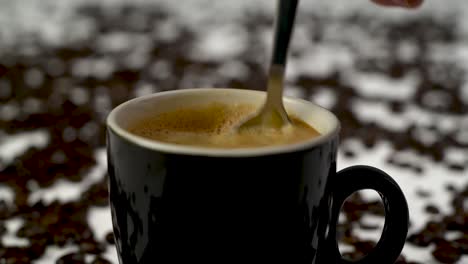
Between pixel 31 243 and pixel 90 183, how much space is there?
0.26 m

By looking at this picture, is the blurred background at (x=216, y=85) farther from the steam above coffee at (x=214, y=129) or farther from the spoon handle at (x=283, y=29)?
the spoon handle at (x=283, y=29)

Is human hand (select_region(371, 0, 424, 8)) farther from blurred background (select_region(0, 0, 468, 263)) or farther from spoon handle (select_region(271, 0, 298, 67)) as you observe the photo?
blurred background (select_region(0, 0, 468, 263))

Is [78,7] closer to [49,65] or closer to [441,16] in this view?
[49,65]

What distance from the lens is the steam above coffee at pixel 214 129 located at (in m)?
0.58

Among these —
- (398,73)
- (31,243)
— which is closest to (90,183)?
(31,243)

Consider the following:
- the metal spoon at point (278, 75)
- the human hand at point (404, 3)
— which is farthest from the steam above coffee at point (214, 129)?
the human hand at point (404, 3)

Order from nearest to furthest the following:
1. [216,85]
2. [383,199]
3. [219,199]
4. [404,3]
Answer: [219,199] → [383,199] → [404,3] → [216,85]

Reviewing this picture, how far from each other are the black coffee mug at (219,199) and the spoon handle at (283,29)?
0.08m

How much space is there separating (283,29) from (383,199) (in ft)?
0.64

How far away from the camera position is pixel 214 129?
636 mm

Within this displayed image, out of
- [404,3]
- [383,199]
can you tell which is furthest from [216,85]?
A: [383,199]

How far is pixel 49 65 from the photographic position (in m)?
2.08

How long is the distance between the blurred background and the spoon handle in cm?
42

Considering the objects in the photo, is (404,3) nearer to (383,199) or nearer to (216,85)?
(383,199)
